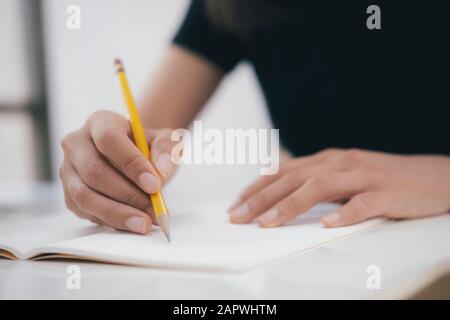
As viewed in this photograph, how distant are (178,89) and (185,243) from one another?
0.49 m

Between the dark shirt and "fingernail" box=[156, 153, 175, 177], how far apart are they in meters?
0.40

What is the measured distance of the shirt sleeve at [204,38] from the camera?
82cm

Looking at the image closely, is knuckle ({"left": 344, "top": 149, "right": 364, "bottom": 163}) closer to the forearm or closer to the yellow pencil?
the yellow pencil

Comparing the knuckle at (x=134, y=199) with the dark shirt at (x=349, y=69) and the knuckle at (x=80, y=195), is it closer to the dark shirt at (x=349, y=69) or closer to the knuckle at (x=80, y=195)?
the knuckle at (x=80, y=195)

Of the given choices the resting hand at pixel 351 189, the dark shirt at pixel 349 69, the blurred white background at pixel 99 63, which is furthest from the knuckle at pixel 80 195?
the blurred white background at pixel 99 63

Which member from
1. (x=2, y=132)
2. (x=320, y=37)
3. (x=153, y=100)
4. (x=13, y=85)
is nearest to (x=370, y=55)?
(x=320, y=37)

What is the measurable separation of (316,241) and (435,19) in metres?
0.46

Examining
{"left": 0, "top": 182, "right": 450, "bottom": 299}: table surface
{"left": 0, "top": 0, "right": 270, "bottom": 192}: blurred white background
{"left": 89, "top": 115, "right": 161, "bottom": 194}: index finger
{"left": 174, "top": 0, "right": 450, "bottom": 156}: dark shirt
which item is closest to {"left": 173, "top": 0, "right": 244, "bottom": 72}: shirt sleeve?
{"left": 174, "top": 0, "right": 450, "bottom": 156}: dark shirt

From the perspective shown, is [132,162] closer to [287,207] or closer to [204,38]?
[287,207]

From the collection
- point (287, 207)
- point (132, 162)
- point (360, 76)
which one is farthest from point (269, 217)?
point (360, 76)

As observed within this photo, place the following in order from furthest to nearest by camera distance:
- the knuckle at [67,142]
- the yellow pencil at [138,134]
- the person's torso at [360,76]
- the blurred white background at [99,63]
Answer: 1. the blurred white background at [99,63]
2. the person's torso at [360,76]
3. the knuckle at [67,142]
4. the yellow pencil at [138,134]

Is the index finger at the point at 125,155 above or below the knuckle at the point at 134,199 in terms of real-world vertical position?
above

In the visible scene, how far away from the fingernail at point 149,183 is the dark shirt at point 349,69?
431mm

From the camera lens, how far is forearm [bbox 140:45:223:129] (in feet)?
2.56
